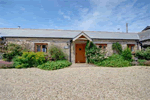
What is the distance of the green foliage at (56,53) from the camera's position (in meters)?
8.56

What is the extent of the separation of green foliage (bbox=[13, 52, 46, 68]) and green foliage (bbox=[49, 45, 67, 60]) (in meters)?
1.35

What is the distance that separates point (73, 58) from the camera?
9609 mm

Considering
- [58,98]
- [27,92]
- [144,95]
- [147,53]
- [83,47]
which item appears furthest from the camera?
[83,47]

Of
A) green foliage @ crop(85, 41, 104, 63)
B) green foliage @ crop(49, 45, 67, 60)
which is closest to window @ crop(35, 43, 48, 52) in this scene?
green foliage @ crop(49, 45, 67, 60)

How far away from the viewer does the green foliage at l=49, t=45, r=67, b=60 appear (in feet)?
28.1

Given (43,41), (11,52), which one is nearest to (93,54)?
(43,41)

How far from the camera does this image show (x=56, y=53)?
340 inches

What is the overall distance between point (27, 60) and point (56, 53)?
2.88 m

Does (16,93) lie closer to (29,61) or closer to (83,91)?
(83,91)

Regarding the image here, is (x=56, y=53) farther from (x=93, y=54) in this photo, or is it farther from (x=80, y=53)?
(x=93, y=54)

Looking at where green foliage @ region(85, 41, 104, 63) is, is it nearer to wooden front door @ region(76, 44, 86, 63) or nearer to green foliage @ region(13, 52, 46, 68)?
wooden front door @ region(76, 44, 86, 63)

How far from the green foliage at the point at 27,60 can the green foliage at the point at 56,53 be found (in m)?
1.35

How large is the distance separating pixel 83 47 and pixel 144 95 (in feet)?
24.9

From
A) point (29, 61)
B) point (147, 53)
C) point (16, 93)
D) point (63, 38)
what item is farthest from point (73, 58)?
point (147, 53)
